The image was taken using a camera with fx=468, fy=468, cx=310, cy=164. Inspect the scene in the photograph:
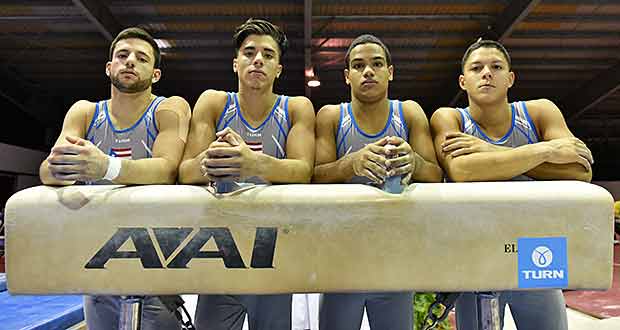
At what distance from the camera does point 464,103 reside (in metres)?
12.7

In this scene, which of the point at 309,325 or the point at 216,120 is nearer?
the point at 216,120

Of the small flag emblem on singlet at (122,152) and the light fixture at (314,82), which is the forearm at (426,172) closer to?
the small flag emblem on singlet at (122,152)

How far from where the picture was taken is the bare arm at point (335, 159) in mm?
1483

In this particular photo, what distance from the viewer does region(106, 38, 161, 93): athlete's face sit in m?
2.01

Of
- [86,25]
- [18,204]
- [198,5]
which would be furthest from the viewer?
[86,25]

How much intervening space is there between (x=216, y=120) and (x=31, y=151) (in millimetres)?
12383

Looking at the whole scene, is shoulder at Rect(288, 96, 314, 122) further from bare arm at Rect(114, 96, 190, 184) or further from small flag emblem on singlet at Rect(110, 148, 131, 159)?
small flag emblem on singlet at Rect(110, 148, 131, 159)

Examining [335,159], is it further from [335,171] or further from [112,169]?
[112,169]

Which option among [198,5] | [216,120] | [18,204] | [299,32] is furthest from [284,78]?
[18,204]

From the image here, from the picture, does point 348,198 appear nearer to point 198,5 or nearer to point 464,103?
point 198,5

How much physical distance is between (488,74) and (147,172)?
145 cm

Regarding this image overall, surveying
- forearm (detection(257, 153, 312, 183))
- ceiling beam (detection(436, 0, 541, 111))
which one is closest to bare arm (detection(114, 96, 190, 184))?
forearm (detection(257, 153, 312, 183))

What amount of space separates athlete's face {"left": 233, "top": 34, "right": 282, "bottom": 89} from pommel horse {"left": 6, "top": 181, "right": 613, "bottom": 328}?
2.25 feet

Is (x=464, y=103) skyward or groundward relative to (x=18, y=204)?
skyward
